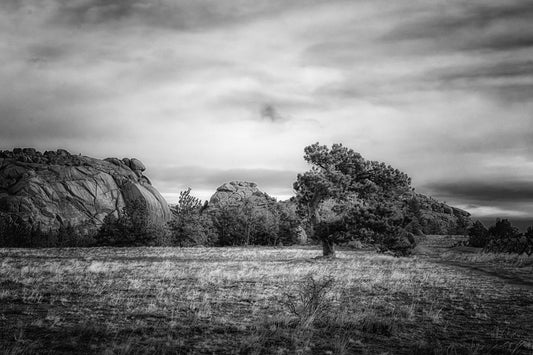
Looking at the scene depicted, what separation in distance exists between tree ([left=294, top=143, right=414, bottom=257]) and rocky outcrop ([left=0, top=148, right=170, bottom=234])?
7110 cm

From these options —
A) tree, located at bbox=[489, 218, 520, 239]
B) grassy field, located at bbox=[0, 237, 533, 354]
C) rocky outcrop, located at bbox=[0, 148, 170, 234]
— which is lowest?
grassy field, located at bbox=[0, 237, 533, 354]

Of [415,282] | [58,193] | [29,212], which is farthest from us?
[58,193]

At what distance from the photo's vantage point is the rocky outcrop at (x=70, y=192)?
10138 cm

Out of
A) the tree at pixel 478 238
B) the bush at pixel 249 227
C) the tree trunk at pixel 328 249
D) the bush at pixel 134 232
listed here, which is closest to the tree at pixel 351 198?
the tree trunk at pixel 328 249

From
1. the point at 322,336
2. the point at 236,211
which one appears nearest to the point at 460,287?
the point at 322,336

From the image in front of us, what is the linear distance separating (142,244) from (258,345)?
193 ft

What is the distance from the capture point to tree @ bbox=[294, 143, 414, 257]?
97.0 ft

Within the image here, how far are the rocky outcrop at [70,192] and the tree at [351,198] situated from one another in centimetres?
7110

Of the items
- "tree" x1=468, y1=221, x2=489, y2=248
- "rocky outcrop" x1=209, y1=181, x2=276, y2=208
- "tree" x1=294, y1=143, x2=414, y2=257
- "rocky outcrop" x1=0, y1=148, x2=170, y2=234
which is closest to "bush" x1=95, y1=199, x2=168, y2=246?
"rocky outcrop" x1=0, y1=148, x2=170, y2=234

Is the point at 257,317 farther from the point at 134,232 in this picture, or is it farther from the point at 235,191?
the point at 235,191

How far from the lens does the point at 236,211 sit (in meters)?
88.0

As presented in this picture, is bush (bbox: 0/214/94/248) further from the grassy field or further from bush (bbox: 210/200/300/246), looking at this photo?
the grassy field

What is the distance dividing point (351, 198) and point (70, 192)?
98.0 meters

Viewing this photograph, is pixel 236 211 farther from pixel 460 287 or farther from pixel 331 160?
pixel 460 287
